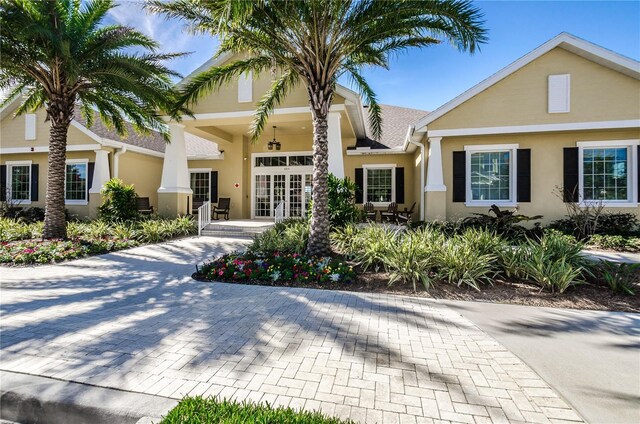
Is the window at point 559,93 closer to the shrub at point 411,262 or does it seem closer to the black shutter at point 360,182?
the black shutter at point 360,182

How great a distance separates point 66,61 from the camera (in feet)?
28.2

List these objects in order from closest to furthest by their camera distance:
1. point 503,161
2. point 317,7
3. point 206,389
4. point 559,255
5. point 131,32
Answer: point 206,389
point 559,255
point 317,7
point 131,32
point 503,161

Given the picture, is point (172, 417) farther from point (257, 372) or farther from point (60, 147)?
point (60, 147)

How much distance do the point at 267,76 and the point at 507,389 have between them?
12.2 m

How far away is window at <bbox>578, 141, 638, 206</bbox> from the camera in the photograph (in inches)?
413

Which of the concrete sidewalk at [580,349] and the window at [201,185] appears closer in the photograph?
the concrete sidewalk at [580,349]

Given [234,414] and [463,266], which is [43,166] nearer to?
[234,414]

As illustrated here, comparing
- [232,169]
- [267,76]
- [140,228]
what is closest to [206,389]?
[140,228]

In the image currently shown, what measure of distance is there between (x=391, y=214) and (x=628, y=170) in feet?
26.4

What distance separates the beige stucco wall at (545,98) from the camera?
33.2 ft

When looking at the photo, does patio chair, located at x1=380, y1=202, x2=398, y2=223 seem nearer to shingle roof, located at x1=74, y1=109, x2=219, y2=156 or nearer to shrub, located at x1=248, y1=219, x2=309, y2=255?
shrub, located at x1=248, y1=219, x2=309, y2=255

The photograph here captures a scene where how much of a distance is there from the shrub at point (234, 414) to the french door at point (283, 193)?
43.7ft

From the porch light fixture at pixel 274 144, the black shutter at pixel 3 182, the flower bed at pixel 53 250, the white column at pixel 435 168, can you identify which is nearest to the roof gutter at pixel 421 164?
the white column at pixel 435 168

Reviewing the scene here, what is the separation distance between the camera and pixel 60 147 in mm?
9859
